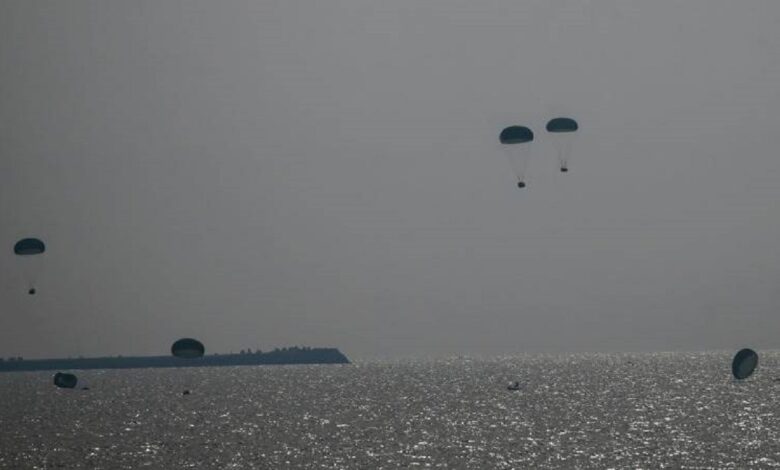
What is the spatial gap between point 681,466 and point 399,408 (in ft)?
165

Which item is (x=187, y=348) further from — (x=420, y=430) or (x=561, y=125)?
(x=561, y=125)

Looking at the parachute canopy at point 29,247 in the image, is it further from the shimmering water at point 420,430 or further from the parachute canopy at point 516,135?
A: the parachute canopy at point 516,135

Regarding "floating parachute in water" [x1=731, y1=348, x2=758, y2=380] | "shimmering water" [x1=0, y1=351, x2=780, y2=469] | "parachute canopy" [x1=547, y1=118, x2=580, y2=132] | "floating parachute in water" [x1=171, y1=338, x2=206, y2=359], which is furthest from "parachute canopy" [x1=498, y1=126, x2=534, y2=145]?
"floating parachute in water" [x1=731, y1=348, x2=758, y2=380]

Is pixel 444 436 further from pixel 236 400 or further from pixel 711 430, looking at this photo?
pixel 236 400

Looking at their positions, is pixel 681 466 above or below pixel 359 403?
below

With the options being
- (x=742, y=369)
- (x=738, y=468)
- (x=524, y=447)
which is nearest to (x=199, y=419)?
(x=524, y=447)

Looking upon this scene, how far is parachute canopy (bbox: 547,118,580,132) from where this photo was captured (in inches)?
2509

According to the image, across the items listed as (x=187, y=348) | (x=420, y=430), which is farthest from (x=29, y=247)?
(x=420, y=430)

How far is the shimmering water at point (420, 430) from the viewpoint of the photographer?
5903cm

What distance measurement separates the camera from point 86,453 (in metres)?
66.4

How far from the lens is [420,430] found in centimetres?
7588

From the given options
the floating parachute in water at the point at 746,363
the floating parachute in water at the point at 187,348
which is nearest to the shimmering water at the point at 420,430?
the floating parachute in water at the point at 746,363

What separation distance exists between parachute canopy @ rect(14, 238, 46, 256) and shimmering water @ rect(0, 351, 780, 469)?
10.9 m

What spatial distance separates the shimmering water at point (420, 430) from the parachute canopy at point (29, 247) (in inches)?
430
